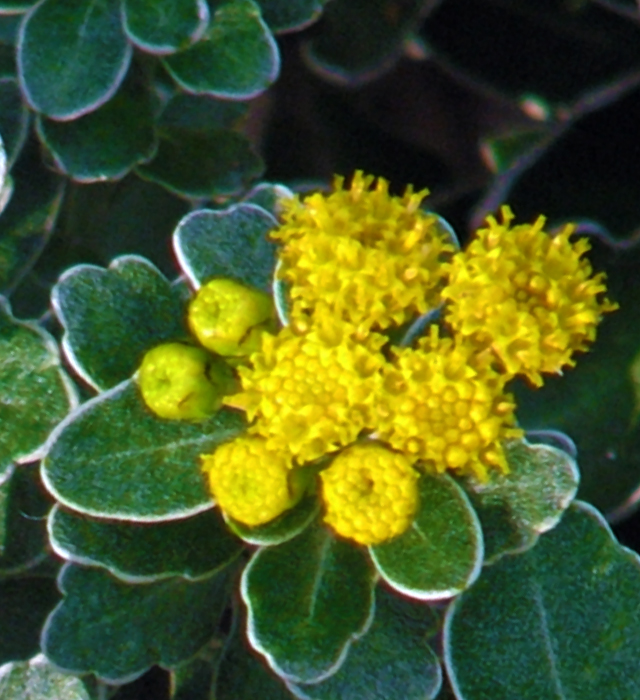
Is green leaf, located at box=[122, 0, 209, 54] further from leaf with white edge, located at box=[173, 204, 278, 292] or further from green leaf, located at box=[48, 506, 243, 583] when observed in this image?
green leaf, located at box=[48, 506, 243, 583]

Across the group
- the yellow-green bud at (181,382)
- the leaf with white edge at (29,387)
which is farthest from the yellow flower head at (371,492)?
the leaf with white edge at (29,387)

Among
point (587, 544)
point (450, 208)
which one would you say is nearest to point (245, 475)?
point (587, 544)

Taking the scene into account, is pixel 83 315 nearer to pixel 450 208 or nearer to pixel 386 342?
pixel 386 342

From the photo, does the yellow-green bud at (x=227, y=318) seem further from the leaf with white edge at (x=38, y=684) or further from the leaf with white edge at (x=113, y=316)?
the leaf with white edge at (x=38, y=684)

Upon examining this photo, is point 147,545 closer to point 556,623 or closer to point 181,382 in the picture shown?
point 181,382

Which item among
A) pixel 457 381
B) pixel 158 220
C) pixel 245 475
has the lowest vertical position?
pixel 158 220

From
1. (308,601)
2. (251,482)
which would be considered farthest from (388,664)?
(251,482)
